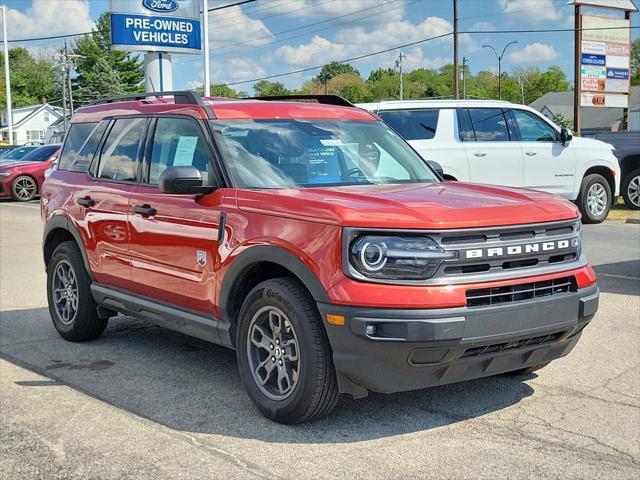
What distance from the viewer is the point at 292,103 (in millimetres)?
5734

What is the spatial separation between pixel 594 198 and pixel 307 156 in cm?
1070

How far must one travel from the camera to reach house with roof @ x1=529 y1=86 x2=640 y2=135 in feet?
247

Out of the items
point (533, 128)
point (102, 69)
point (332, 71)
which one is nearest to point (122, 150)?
point (533, 128)

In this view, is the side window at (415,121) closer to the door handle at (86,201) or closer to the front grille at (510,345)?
the door handle at (86,201)

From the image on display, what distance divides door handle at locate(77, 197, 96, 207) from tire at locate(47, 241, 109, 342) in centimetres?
45

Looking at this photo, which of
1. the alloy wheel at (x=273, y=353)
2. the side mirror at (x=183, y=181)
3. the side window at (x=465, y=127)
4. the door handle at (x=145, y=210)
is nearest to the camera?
the alloy wheel at (x=273, y=353)

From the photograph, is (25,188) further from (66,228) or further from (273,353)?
(273,353)

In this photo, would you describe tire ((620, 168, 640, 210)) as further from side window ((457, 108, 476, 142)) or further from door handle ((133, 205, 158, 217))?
door handle ((133, 205, 158, 217))

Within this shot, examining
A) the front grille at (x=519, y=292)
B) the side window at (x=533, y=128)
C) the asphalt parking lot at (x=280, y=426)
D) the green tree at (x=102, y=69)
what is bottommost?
the asphalt parking lot at (x=280, y=426)

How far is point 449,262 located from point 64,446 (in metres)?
2.22

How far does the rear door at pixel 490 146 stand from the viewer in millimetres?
12977

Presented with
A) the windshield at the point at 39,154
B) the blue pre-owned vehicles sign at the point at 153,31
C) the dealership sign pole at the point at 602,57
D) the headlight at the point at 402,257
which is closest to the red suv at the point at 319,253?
the headlight at the point at 402,257

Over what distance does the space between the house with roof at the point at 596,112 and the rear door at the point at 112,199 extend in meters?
70.9

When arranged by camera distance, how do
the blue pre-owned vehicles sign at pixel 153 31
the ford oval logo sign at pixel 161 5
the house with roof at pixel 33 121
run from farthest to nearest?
the house with roof at pixel 33 121
the ford oval logo sign at pixel 161 5
the blue pre-owned vehicles sign at pixel 153 31
